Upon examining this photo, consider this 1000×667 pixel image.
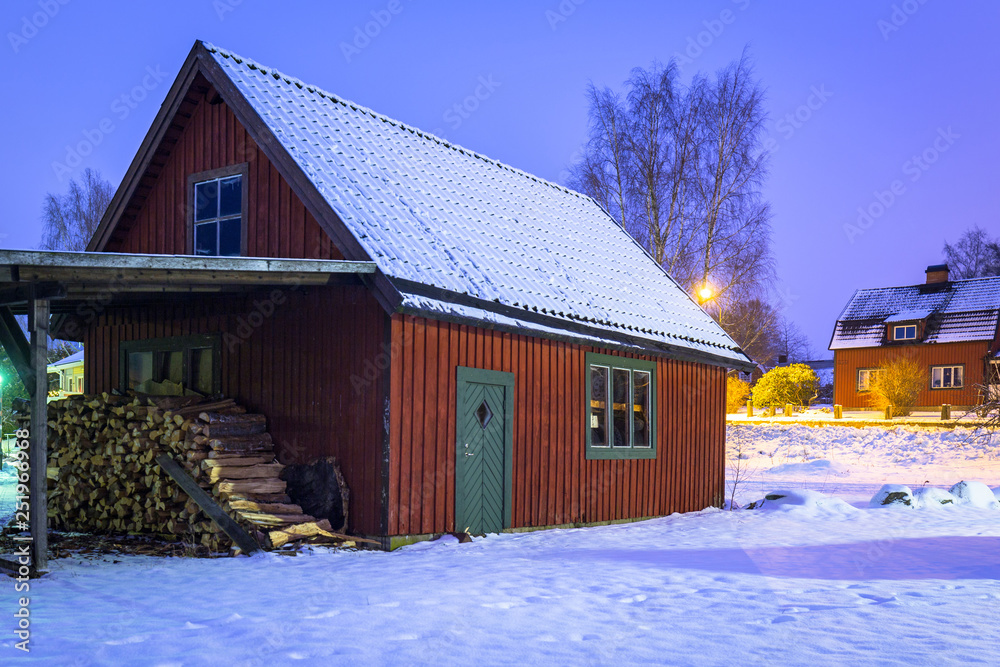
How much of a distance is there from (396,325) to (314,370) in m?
1.34

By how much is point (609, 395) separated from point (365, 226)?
5.18 meters

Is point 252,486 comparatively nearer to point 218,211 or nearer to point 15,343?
point 15,343

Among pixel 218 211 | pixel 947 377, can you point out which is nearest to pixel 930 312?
pixel 947 377

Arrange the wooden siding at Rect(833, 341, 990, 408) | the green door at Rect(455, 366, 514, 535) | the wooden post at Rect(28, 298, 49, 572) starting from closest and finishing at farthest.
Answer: the wooden post at Rect(28, 298, 49, 572)
the green door at Rect(455, 366, 514, 535)
the wooden siding at Rect(833, 341, 990, 408)

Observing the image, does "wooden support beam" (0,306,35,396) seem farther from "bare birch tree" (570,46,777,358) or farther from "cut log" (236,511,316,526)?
"bare birch tree" (570,46,777,358)

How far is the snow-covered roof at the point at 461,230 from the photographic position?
35.5ft

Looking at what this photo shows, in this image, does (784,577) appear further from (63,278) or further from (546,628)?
(63,278)

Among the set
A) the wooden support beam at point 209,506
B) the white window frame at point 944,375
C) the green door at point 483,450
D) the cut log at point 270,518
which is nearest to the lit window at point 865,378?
the white window frame at point 944,375

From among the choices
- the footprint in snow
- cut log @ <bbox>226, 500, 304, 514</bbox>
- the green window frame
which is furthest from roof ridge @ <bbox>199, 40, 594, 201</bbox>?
the footprint in snow

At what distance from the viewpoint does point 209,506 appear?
9.62m

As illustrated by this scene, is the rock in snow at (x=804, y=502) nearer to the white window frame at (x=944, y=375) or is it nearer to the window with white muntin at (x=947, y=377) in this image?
the white window frame at (x=944, y=375)

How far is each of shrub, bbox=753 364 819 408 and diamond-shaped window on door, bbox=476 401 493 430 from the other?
29.2 m

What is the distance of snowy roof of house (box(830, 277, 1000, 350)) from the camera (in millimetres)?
39656

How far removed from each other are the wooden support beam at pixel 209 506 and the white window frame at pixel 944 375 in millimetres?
37454
